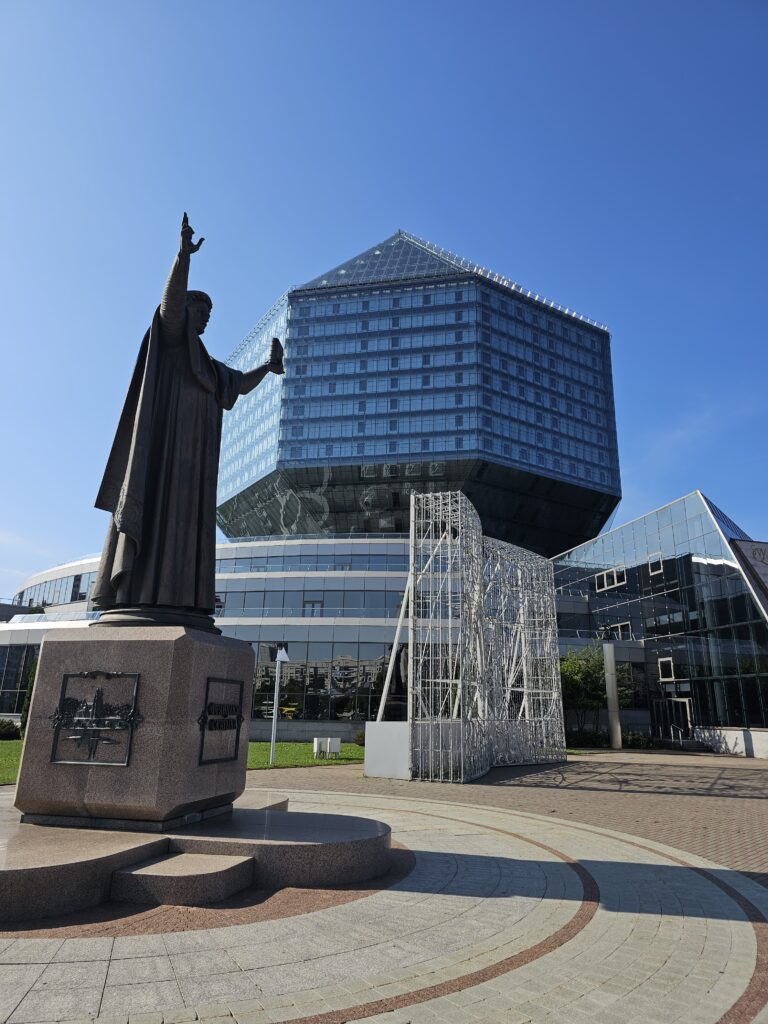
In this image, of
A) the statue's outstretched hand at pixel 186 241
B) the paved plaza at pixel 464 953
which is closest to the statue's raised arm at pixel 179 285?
the statue's outstretched hand at pixel 186 241

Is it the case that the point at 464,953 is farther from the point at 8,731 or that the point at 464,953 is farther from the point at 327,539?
the point at 327,539

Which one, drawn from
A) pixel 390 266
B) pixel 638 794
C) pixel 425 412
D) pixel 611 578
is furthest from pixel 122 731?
pixel 390 266

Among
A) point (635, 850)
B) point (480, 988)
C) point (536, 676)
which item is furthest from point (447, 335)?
point (480, 988)

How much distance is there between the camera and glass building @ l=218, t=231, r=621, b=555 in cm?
7475

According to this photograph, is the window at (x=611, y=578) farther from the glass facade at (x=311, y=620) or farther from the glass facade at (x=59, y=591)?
the glass facade at (x=59, y=591)

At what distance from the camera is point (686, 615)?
40.9 meters

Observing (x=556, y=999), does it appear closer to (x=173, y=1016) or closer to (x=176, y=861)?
(x=173, y=1016)

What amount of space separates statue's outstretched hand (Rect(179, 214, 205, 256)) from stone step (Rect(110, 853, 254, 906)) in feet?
23.1

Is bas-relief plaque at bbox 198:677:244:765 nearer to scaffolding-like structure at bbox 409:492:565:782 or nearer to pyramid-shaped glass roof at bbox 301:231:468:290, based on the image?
scaffolding-like structure at bbox 409:492:565:782

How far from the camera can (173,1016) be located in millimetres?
4043

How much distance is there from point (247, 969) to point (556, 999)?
2.18 meters

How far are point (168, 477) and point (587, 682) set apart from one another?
125 ft

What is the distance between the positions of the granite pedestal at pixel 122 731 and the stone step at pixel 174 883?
3.20 feet

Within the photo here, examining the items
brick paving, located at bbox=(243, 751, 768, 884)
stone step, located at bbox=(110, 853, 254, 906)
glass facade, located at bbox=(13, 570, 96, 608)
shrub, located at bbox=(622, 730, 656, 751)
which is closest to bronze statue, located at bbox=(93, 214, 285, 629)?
stone step, located at bbox=(110, 853, 254, 906)
